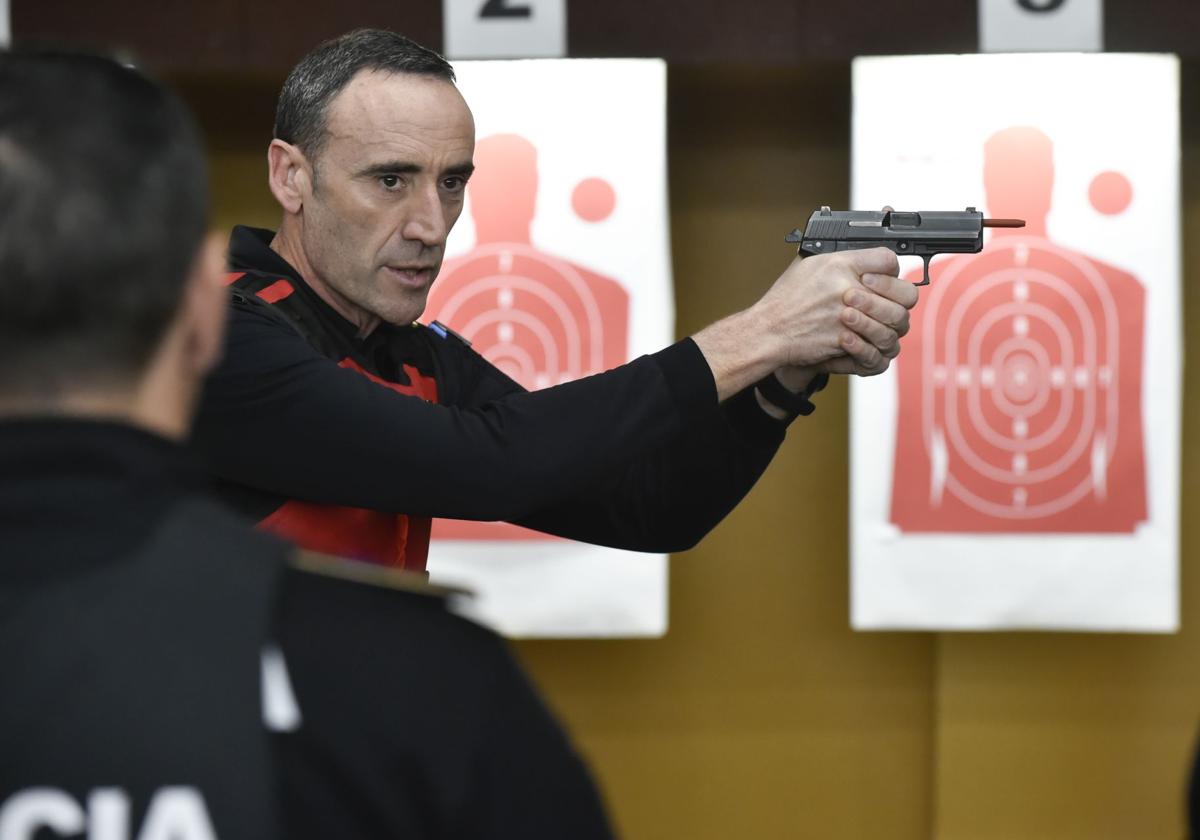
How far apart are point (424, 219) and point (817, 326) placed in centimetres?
47

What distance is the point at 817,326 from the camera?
1.64m

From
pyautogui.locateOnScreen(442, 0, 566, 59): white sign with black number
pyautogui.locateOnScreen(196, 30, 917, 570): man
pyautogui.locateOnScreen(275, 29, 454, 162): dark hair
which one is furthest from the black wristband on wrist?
pyautogui.locateOnScreen(442, 0, 566, 59): white sign with black number

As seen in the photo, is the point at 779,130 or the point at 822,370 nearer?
the point at 822,370

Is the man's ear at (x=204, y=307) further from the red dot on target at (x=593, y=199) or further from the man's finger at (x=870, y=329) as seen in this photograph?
the red dot on target at (x=593, y=199)

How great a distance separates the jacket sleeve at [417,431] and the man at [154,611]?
0.73 meters

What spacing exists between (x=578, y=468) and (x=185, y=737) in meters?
0.84

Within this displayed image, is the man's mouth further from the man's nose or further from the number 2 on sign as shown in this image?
the number 2 on sign

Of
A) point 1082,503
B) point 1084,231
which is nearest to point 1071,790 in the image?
point 1082,503

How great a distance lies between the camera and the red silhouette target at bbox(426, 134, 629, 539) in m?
2.89

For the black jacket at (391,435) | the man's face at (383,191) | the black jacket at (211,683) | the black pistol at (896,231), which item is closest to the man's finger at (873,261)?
the black pistol at (896,231)

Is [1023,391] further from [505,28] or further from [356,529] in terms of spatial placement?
[356,529]

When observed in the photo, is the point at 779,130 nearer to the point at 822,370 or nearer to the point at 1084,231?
the point at 1084,231

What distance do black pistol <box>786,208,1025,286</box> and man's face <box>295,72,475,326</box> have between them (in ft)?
1.44

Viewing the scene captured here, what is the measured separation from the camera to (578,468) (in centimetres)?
151
